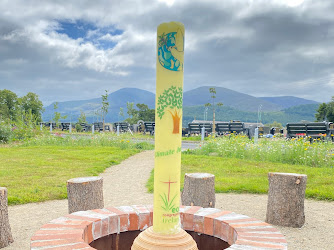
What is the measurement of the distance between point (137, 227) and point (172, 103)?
4.35 ft

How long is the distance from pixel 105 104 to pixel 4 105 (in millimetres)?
19596

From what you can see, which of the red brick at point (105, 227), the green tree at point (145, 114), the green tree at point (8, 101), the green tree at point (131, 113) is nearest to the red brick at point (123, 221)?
the red brick at point (105, 227)

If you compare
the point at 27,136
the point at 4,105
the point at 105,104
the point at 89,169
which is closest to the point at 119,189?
the point at 89,169

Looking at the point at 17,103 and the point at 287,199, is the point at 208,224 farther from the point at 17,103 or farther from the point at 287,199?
the point at 17,103

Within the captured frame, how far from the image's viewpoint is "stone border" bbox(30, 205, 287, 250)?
2307 millimetres

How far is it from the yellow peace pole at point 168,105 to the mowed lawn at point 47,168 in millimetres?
5026

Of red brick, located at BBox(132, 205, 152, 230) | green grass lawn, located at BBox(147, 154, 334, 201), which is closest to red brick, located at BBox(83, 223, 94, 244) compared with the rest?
red brick, located at BBox(132, 205, 152, 230)

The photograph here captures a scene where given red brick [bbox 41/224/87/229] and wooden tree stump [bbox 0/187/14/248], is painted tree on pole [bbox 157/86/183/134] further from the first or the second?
wooden tree stump [bbox 0/187/14/248]

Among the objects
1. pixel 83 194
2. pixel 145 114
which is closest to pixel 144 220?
pixel 83 194

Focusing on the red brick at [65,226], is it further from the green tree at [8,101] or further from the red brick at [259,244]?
the green tree at [8,101]

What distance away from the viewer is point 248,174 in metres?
8.57

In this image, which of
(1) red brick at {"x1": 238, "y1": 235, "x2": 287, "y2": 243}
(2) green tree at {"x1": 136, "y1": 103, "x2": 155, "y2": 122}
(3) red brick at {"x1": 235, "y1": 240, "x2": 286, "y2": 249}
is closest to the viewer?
(3) red brick at {"x1": 235, "y1": 240, "x2": 286, "y2": 249}

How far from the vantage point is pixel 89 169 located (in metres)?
9.40

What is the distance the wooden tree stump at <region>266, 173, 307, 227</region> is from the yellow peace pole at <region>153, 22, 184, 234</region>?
321 centimetres
